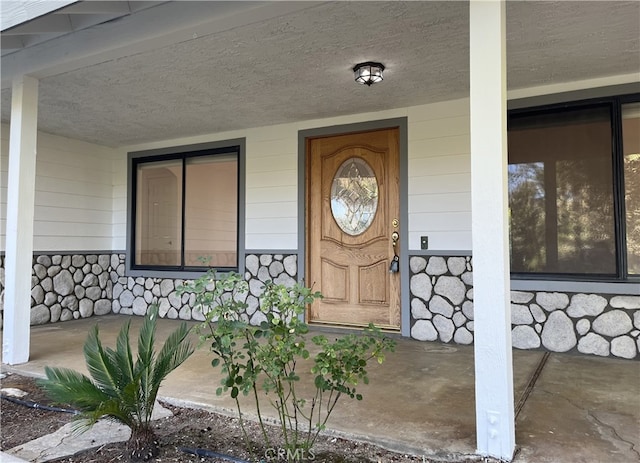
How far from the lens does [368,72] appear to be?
11.2ft

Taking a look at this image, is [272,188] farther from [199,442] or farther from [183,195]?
[199,442]

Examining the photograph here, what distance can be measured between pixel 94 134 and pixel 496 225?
17.3ft

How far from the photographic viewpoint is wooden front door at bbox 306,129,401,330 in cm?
454

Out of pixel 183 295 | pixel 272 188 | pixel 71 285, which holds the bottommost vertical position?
pixel 183 295

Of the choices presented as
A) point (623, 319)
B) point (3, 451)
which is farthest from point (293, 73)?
point (623, 319)

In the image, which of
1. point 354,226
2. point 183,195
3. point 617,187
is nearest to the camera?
point 617,187

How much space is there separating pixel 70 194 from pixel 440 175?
15.5ft

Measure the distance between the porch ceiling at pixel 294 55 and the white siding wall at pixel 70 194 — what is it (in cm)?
98

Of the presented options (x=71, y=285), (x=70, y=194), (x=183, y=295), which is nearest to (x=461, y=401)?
(x=183, y=295)

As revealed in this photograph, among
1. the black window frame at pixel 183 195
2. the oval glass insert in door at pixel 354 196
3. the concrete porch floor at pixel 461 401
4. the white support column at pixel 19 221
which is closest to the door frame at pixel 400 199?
the oval glass insert in door at pixel 354 196

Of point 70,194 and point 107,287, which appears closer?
point 70,194

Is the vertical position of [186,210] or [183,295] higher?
[186,210]

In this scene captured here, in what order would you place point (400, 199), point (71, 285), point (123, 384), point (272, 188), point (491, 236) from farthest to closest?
point (71, 285)
point (272, 188)
point (400, 199)
point (123, 384)
point (491, 236)

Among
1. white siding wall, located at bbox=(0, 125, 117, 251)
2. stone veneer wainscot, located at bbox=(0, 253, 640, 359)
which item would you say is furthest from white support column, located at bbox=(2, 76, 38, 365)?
white siding wall, located at bbox=(0, 125, 117, 251)
